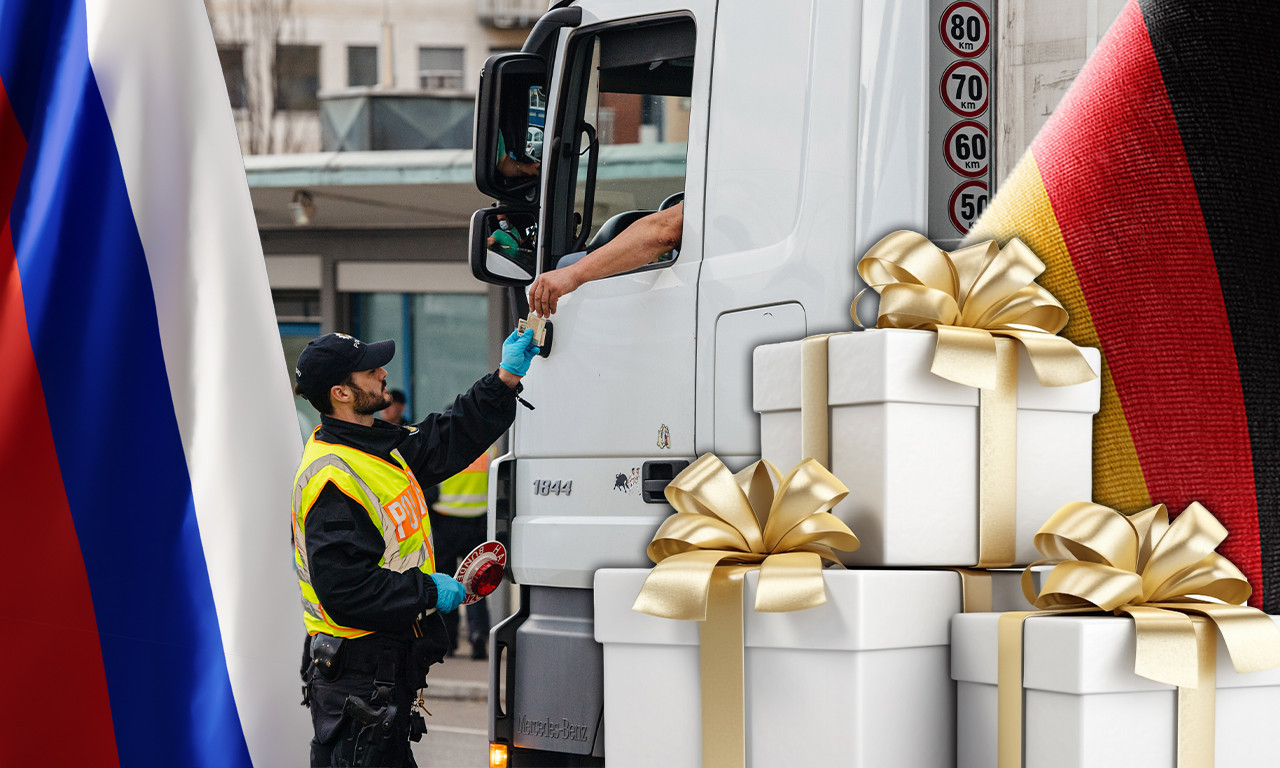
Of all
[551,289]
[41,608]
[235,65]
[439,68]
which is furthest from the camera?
[439,68]

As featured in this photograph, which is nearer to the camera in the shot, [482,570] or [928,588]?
[928,588]

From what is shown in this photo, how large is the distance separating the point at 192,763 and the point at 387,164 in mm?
8848

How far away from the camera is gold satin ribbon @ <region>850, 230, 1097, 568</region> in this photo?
1.43 metres

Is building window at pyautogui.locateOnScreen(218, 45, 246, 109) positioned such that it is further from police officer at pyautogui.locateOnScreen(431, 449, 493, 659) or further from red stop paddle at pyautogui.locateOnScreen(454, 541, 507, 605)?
red stop paddle at pyautogui.locateOnScreen(454, 541, 507, 605)

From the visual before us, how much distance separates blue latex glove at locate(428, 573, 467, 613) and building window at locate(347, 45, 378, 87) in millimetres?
17808

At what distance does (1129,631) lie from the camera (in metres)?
1.24

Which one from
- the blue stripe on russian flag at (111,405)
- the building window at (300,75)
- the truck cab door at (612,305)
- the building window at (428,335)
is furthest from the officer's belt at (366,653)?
the building window at (300,75)

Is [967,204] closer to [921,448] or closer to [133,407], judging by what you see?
[921,448]

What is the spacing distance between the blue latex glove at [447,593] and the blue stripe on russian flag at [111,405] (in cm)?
103

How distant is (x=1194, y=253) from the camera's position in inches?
56.9

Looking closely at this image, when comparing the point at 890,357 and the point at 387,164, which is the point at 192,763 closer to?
the point at 890,357

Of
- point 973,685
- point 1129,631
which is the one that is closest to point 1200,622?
point 1129,631

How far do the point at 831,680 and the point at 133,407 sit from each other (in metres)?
1.21

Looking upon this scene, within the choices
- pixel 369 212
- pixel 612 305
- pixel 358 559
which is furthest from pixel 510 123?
pixel 369 212
